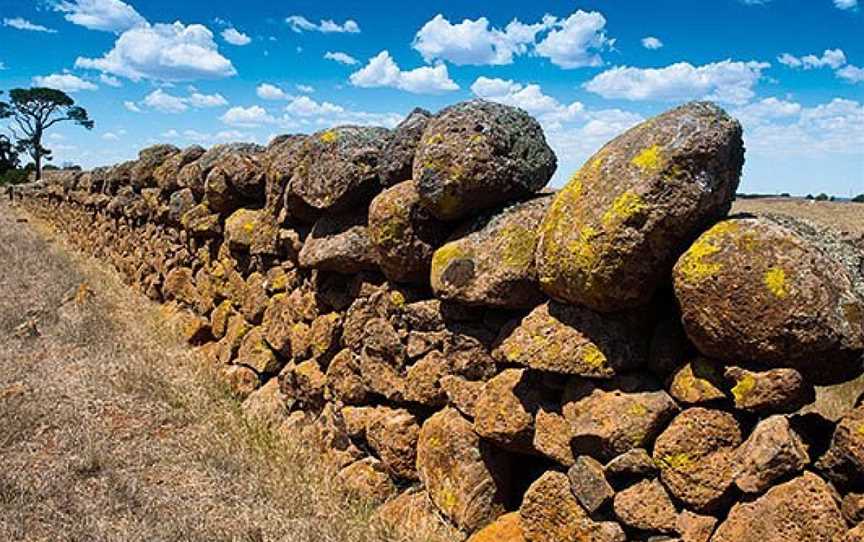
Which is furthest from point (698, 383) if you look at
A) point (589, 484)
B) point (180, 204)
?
point (180, 204)

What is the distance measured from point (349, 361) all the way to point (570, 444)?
2.28 meters

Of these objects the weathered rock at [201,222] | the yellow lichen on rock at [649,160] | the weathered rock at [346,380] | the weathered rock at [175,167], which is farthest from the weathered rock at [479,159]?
the weathered rock at [175,167]

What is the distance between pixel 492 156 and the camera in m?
4.14

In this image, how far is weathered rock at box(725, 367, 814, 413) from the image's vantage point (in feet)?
9.30

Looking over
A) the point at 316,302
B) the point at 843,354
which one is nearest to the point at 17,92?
the point at 316,302

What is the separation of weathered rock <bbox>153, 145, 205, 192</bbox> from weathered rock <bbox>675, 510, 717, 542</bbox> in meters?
8.46

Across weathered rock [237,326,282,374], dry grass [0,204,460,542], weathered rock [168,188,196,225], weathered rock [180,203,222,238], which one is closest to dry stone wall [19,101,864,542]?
weathered rock [237,326,282,374]

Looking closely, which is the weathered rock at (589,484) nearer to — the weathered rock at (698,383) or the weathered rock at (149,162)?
the weathered rock at (698,383)

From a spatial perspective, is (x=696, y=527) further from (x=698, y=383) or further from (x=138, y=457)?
(x=138, y=457)

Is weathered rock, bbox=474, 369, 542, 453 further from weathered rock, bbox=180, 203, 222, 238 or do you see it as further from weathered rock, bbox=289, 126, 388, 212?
weathered rock, bbox=180, 203, 222, 238

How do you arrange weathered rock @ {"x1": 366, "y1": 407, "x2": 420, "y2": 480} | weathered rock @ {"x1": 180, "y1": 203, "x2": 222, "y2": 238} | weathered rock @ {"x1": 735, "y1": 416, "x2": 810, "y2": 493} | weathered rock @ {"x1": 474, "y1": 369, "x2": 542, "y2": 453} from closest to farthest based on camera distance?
weathered rock @ {"x1": 735, "y1": 416, "x2": 810, "y2": 493} → weathered rock @ {"x1": 474, "y1": 369, "x2": 542, "y2": 453} → weathered rock @ {"x1": 366, "y1": 407, "x2": 420, "y2": 480} → weathered rock @ {"x1": 180, "y1": 203, "x2": 222, "y2": 238}

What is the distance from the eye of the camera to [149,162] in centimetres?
1173

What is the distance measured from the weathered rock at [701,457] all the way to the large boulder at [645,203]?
0.58m

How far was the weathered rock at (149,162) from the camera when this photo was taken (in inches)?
460
